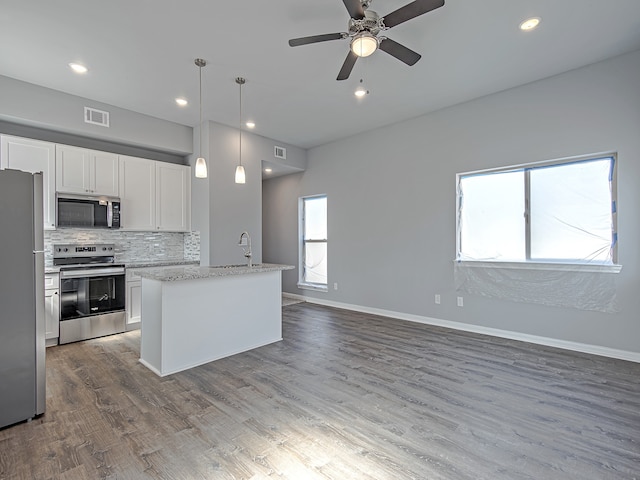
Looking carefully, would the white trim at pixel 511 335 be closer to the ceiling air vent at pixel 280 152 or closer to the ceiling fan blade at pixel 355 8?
the ceiling air vent at pixel 280 152

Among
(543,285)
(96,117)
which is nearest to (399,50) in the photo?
(543,285)

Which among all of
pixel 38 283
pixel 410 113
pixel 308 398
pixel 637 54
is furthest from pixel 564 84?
pixel 38 283

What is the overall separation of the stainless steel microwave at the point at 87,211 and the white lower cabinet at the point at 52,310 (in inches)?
28.6

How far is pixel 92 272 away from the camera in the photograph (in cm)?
414

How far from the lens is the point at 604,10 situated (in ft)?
8.69

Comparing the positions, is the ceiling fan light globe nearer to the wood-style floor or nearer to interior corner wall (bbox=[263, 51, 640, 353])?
interior corner wall (bbox=[263, 51, 640, 353])

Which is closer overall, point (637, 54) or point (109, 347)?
point (637, 54)

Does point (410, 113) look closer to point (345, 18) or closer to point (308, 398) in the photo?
point (345, 18)

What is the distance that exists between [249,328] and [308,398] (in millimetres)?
1382

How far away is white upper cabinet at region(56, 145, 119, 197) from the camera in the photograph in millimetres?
4113

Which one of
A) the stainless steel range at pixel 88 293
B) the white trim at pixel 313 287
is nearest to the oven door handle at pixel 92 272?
the stainless steel range at pixel 88 293

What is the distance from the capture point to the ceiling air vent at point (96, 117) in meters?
4.23

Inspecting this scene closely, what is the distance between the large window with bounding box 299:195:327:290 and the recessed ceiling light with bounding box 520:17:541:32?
402 cm

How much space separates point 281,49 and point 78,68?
87.9 inches
